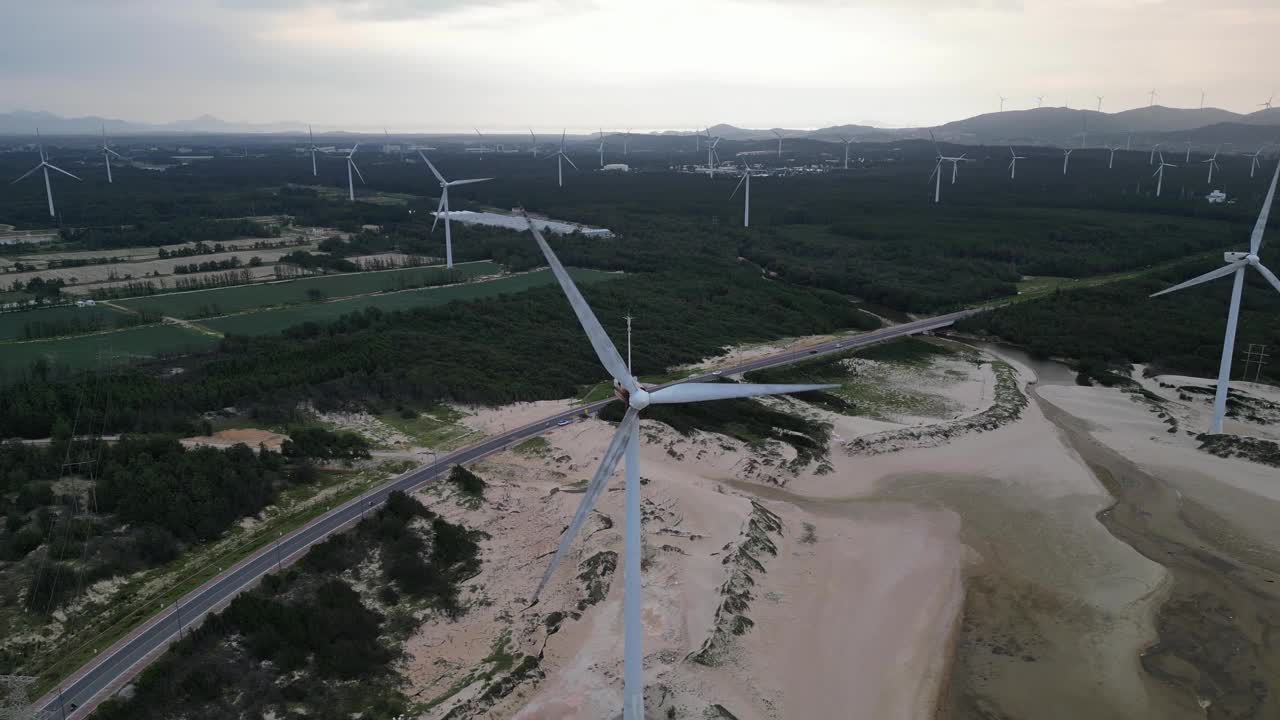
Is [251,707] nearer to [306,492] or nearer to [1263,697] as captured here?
[306,492]

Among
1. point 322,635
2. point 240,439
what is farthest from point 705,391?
point 240,439

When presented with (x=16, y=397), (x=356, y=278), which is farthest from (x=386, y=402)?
(x=356, y=278)

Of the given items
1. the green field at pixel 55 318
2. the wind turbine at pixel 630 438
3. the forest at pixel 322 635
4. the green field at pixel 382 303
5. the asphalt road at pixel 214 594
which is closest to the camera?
the wind turbine at pixel 630 438

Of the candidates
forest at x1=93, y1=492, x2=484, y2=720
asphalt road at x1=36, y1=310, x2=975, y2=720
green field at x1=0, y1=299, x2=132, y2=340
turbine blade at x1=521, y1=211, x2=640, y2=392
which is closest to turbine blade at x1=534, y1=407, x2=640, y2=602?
turbine blade at x1=521, y1=211, x2=640, y2=392

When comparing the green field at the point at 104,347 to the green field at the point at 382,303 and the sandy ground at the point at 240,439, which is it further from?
the sandy ground at the point at 240,439

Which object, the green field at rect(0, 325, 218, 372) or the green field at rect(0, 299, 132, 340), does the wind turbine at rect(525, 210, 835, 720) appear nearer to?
the green field at rect(0, 325, 218, 372)

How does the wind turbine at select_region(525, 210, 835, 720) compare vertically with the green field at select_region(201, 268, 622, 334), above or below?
above

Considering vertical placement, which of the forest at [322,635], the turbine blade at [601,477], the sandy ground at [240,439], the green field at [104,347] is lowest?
the forest at [322,635]

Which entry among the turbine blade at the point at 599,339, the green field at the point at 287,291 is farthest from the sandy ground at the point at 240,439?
the green field at the point at 287,291
